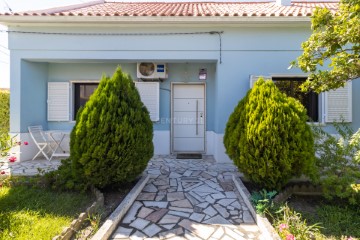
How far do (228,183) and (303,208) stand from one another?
59.4 inches

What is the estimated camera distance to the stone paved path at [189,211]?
296cm

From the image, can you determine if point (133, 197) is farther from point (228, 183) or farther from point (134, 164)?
point (228, 183)

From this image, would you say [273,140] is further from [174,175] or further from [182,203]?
[174,175]

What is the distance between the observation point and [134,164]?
388cm

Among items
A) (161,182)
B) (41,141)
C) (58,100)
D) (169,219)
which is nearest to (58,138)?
(41,141)

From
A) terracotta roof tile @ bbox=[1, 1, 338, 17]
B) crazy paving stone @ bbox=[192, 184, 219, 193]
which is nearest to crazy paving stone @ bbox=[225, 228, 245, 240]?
crazy paving stone @ bbox=[192, 184, 219, 193]

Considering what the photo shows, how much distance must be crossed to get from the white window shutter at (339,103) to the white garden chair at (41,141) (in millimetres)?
8631

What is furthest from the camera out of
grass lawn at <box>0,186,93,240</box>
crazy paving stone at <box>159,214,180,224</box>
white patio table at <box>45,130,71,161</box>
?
white patio table at <box>45,130,71,161</box>

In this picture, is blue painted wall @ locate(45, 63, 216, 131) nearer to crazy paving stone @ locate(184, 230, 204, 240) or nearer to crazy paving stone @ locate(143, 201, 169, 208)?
crazy paving stone @ locate(143, 201, 169, 208)

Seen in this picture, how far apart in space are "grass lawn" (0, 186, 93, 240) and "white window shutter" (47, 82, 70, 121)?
3409mm

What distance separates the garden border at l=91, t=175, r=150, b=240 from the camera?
271 centimetres

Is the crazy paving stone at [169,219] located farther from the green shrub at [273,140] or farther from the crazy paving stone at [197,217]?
the green shrub at [273,140]

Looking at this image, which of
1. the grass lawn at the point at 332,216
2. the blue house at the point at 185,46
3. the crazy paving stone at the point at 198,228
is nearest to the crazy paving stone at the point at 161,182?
the crazy paving stone at the point at 198,228

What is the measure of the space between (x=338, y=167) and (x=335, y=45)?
2.14 metres
